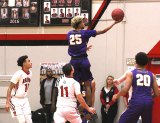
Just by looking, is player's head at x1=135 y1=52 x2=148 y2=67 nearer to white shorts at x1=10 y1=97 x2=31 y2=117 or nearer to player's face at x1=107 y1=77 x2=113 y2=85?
white shorts at x1=10 y1=97 x2=31 y2=117

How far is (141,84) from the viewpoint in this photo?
7.35 m

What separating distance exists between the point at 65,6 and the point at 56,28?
0.79 metres

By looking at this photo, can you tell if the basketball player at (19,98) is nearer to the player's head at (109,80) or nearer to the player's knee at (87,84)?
the player's knee at (87,84)

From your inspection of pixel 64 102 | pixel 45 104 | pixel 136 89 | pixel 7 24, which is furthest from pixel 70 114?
pixel 7 24

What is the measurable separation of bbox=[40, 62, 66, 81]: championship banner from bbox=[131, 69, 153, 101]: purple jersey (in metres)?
5.98

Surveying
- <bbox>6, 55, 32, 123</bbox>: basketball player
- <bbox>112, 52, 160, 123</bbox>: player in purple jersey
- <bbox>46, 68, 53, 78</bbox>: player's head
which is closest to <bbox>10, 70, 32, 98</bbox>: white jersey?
<bbox>6, 55, 32, 123</bbox>: basketball player

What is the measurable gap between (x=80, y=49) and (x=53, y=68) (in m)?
4.95

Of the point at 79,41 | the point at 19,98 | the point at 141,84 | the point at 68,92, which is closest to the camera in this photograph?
the point at 141,84

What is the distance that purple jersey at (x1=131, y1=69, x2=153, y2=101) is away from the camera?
7348mm

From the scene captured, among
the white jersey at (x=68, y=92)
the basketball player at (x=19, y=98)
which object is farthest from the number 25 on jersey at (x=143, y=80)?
the basketball player at (x=19, y=98)

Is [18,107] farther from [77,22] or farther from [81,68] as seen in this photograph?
[77,22]

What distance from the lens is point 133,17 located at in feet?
41.7

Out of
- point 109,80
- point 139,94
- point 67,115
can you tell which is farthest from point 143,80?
point 109,80

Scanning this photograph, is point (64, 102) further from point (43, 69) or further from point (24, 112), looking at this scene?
point (43, 69)
